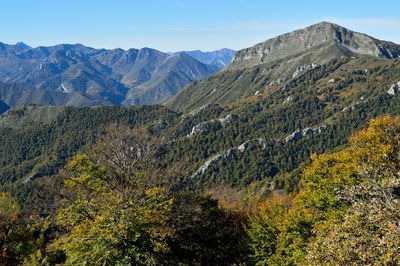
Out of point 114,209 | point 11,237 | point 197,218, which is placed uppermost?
point 114,209

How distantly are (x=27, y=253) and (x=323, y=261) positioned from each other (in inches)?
1565

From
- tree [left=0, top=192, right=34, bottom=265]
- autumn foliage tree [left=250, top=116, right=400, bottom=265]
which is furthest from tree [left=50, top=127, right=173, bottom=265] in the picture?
autumn foliage tree [left=250, top=116, right=400, bottom=265]

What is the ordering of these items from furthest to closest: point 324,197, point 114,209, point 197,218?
point 197,218 < point 324,197 < point 114,209

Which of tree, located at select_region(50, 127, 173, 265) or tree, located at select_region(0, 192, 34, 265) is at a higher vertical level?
tree, located at select_region(50, 127, 173, 265)

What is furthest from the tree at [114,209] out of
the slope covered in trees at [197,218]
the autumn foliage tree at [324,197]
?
the autumn foliage tree at [324,197]

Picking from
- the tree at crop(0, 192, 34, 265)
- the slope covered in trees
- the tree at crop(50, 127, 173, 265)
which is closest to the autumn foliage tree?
the slope covered in trees

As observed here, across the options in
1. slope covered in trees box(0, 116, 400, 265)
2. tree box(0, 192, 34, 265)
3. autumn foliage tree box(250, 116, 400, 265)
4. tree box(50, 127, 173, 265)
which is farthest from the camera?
tree box(0, 192, 34, 265)

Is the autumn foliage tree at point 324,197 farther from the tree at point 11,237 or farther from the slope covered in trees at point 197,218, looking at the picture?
the tree at point 11,237

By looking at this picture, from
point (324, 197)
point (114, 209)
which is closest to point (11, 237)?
point (114, 209)

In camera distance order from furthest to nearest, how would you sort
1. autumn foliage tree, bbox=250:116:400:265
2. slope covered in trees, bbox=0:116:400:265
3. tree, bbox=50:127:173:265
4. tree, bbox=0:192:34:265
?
tree, bbox=0:192:34:265 → autumn foliage tree, bbox=250:116:400:265 → tree, bbox=50:127:173:265 → slope covered in trees, bbox=0:116:400:265

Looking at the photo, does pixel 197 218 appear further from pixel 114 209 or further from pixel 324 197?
pixel 114 209

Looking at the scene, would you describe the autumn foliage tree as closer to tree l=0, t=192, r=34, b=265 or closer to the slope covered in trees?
the slope covered in trees

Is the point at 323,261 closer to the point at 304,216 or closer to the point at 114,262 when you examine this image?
the point at 114,262

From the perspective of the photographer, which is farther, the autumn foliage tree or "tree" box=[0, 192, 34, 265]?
"tree" box=[0, 192, 34, 265]
